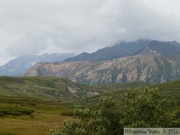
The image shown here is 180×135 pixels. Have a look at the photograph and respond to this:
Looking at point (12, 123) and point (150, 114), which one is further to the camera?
point (12, 123)

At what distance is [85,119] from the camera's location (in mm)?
49500

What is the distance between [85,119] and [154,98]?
12.3m

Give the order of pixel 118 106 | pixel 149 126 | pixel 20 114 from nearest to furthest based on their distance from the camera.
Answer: pixel 149 126 < pixel 118 106 < pixel 20 114

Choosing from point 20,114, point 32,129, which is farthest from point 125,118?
point 20,114

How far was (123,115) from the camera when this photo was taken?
1823 inches

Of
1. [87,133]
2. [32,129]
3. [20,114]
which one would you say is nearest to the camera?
[87,133]

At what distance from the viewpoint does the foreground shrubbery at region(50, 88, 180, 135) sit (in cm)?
4475

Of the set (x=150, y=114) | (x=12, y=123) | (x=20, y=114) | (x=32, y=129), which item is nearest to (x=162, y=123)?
(x=150, y=114)

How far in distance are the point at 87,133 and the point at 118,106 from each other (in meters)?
7.11

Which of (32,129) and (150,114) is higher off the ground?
(150,114)


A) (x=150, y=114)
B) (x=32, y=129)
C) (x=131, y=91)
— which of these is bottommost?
(x=32, y=129)

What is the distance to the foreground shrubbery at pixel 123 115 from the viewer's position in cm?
4475

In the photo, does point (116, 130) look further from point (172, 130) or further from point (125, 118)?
point (172, 130)

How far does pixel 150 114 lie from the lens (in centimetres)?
4600
